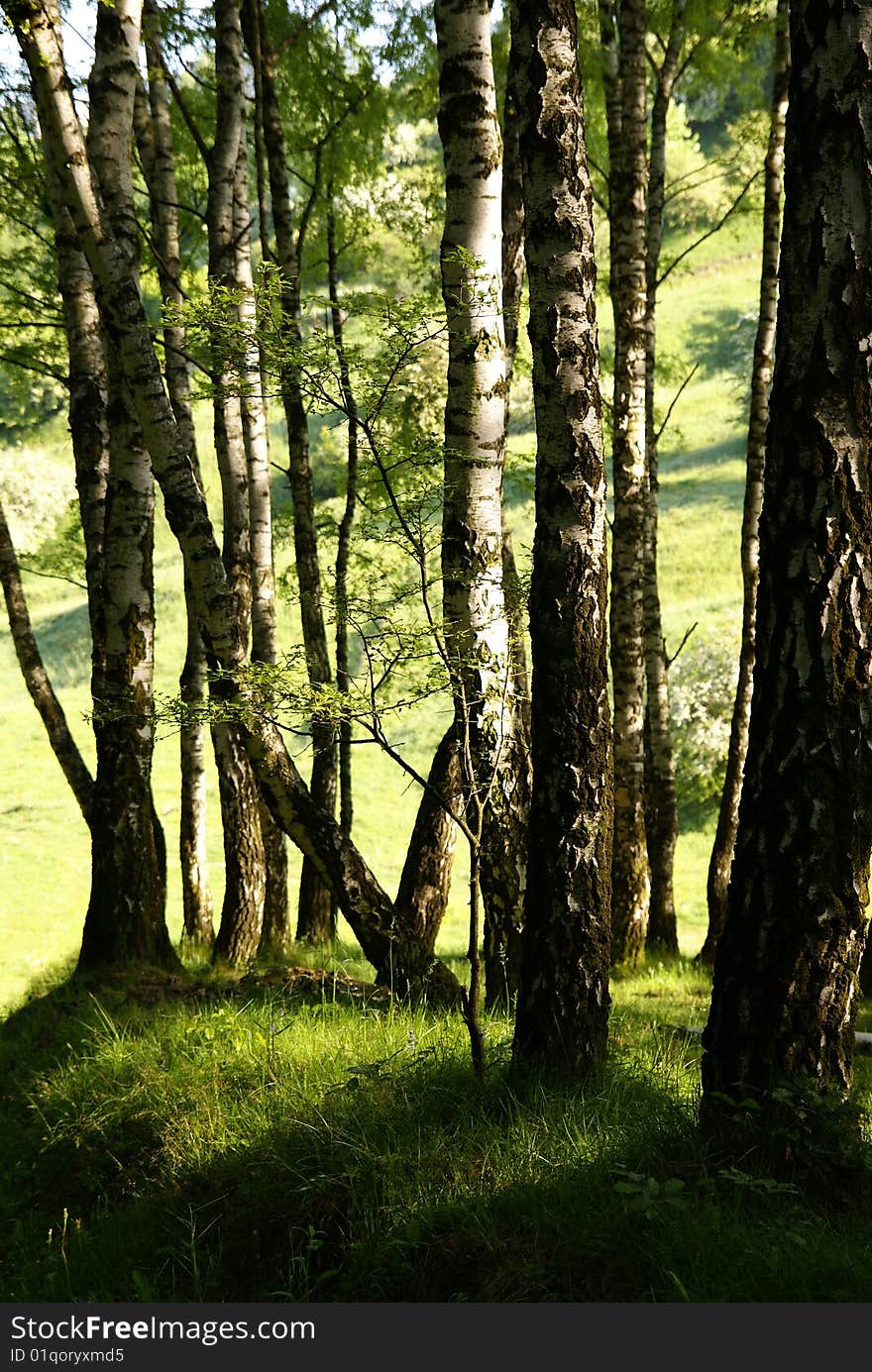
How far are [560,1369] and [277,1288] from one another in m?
1.04

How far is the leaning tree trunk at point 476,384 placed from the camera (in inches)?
210

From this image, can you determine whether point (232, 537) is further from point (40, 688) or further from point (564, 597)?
point (564, 597)

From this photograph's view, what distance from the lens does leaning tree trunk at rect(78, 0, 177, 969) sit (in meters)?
6.80

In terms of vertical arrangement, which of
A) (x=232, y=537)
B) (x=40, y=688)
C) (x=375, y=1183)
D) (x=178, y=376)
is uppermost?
(x=178, y=376)

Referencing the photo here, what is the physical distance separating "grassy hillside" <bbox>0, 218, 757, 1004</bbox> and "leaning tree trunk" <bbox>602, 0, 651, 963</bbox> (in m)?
1.80

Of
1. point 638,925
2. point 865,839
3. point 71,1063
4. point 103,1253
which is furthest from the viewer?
point 638,925

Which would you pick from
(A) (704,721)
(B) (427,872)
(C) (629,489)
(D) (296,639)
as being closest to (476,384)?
(B) (427,872)

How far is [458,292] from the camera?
5336mm

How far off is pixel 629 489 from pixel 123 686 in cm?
440

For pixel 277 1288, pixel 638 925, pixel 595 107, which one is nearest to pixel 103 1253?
pixel 277 1288

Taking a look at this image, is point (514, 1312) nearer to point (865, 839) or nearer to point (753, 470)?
point (865, 839)

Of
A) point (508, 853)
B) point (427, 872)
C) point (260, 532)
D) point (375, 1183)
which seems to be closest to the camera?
point (375, 1183)

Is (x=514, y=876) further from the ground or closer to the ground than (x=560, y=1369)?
further from the ground

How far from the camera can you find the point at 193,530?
611cm
